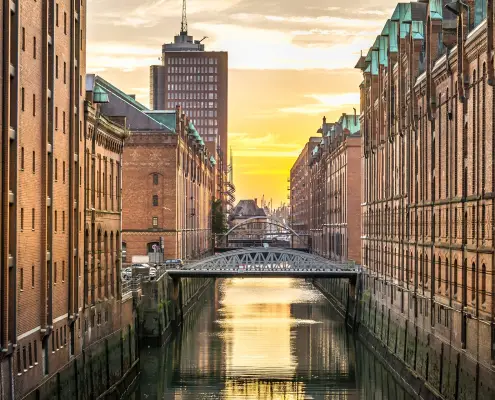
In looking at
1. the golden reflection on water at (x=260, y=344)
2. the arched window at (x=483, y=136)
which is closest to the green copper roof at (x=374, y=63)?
the golden reflection on water at (x=260, y=344)

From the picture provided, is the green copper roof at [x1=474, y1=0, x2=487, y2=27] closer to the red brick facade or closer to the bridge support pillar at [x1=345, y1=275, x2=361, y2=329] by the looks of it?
the bridge support pillar at [x1=345, y1=275, x2=361, y2=329]

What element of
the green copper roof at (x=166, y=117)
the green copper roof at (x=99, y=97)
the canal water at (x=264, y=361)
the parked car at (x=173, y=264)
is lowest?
the canal water at (x=264, y=361)

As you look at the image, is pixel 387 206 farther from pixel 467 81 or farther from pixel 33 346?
pixel 33 346

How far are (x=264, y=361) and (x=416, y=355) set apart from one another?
11.8 meters

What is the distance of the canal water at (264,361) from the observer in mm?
47250

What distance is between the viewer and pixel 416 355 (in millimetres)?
46688

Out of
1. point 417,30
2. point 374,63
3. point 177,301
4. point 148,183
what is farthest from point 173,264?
point 417,30

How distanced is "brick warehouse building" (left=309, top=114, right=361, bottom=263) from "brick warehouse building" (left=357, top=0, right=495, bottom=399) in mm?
22432

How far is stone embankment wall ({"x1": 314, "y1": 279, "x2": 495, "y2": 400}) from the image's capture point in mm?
35719

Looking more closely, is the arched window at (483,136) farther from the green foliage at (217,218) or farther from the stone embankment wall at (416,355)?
the green foliage at (217,218)

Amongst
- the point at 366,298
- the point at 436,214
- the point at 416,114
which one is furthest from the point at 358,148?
the point at 436,214

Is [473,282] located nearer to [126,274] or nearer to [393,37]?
[393,37]

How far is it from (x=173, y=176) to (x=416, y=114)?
38676mm

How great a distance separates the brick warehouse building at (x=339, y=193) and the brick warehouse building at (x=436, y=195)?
2243 centimetres
